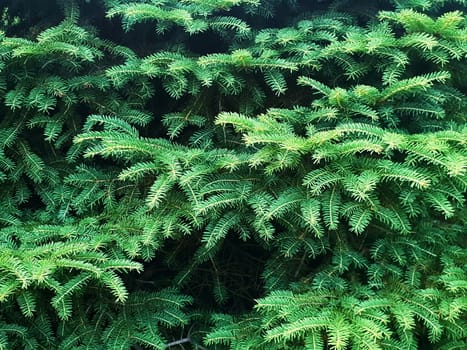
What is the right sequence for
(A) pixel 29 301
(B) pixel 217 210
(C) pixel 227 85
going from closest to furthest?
1. (A) pixel 29 301
2. (B) pixel 217 210
3. (C) pixel 227 85

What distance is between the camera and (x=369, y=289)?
239 centimetres

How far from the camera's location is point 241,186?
2.53 m

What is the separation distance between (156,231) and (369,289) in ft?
3.87

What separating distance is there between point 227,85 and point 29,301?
167 cm

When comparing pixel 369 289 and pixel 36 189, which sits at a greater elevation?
pixel 36 189

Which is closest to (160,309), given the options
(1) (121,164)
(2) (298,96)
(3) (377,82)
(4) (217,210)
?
(4) (217,210)

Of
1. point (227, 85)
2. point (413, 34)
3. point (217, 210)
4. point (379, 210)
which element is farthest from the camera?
point (227, 85)

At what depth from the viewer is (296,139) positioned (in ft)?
7.65

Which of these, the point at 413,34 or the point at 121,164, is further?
the point at 121,164

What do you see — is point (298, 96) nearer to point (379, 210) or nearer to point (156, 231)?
point (379, 210)

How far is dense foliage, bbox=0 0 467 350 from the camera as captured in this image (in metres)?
2.27

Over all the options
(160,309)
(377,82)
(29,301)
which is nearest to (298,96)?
(377,82)

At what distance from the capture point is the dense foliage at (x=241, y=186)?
2.27 metres

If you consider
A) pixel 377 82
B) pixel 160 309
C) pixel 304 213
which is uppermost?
pixel 377 82
